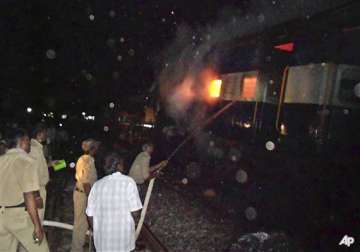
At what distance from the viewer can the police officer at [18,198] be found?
3.49 metres

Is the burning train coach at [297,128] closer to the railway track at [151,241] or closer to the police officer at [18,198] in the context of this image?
the railway track at [151,241]

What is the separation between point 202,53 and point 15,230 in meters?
7.06

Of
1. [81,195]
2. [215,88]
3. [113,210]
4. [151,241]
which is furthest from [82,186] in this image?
[215,88]

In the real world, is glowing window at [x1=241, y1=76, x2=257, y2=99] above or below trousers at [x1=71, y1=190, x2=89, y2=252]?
above

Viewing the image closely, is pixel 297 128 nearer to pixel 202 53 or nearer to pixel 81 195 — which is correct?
pixel 81 195

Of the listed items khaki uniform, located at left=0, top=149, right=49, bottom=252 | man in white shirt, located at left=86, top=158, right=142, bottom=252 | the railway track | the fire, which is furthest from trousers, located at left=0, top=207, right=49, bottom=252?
the fire

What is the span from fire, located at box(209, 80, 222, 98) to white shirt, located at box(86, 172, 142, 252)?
5539 mm

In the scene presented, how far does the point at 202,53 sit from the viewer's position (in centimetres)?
970

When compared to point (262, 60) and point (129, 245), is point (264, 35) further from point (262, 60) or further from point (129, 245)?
point (129, 245)

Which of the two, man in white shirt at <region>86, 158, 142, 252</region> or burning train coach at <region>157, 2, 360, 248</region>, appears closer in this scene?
man in white shirt at <region>86, 158, 142, 252</region>

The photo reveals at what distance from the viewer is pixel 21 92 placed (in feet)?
105

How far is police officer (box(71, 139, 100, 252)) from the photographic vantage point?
15.5ft

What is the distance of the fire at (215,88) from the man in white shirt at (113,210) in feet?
18.1

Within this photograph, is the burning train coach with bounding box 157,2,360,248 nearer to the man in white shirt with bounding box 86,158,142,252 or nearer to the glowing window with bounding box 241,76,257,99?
the glowing window with bounding box 241,76,257,99
